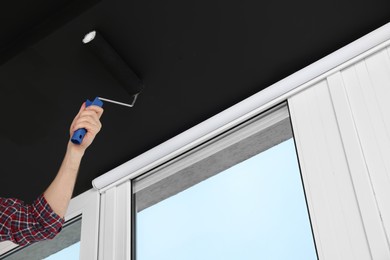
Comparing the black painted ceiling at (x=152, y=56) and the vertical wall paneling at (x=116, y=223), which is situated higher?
the black painted ceiling at (x=152, y=56)

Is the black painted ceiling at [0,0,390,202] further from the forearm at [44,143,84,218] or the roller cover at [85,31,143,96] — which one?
the forearm at [44,143,84,218]

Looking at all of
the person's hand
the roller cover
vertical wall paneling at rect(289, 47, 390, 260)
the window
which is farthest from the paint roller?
vertical wall paneling at rect(289, 47, 390, 260)

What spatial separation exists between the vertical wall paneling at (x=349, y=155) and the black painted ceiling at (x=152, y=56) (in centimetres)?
14

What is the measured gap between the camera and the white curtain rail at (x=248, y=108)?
6.44ft

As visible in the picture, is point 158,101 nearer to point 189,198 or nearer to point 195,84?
point 195,84

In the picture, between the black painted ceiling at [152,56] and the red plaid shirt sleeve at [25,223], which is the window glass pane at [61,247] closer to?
the black painted ceiling at [152,56]

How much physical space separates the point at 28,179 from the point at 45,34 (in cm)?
66

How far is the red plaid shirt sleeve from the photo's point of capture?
1.77 metres

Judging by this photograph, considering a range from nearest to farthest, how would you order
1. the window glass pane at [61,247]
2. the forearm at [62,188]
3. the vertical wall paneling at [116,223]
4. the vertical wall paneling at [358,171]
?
the vertical wall paneling at [358,171] < the forearm at [62,188] < the vertical wall paneling at [116,223] < the window glass pane at [61,247]

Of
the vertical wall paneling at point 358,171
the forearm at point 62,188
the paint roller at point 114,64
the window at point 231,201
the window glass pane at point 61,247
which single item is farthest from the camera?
the window glass pane at point 61,247

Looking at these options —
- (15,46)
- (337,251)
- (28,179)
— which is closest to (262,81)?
(337,251)

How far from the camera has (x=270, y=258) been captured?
1.83m

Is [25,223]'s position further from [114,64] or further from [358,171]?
[358,171]

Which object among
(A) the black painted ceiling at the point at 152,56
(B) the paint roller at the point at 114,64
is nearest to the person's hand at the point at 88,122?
(B) the paint roller at the point at 114,64
